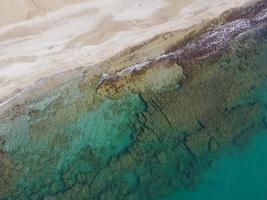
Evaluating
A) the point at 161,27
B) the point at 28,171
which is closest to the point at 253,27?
the point at 161,27

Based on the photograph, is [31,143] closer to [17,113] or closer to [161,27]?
[17,113]

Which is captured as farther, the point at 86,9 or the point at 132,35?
the point at 86,9

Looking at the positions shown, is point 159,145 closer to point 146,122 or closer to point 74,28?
point 146,122

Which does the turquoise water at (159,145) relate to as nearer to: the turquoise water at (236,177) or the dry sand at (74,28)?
the turquoise water at (236,177)

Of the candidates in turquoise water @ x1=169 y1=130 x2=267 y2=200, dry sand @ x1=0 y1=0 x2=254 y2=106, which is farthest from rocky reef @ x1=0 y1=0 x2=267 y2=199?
dry sand @ x1=0 y1=0 x2=254 y2=106

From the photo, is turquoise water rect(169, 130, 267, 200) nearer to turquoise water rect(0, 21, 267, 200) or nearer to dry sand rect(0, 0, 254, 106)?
turquoise water rect(0, 21, 267, 200)
